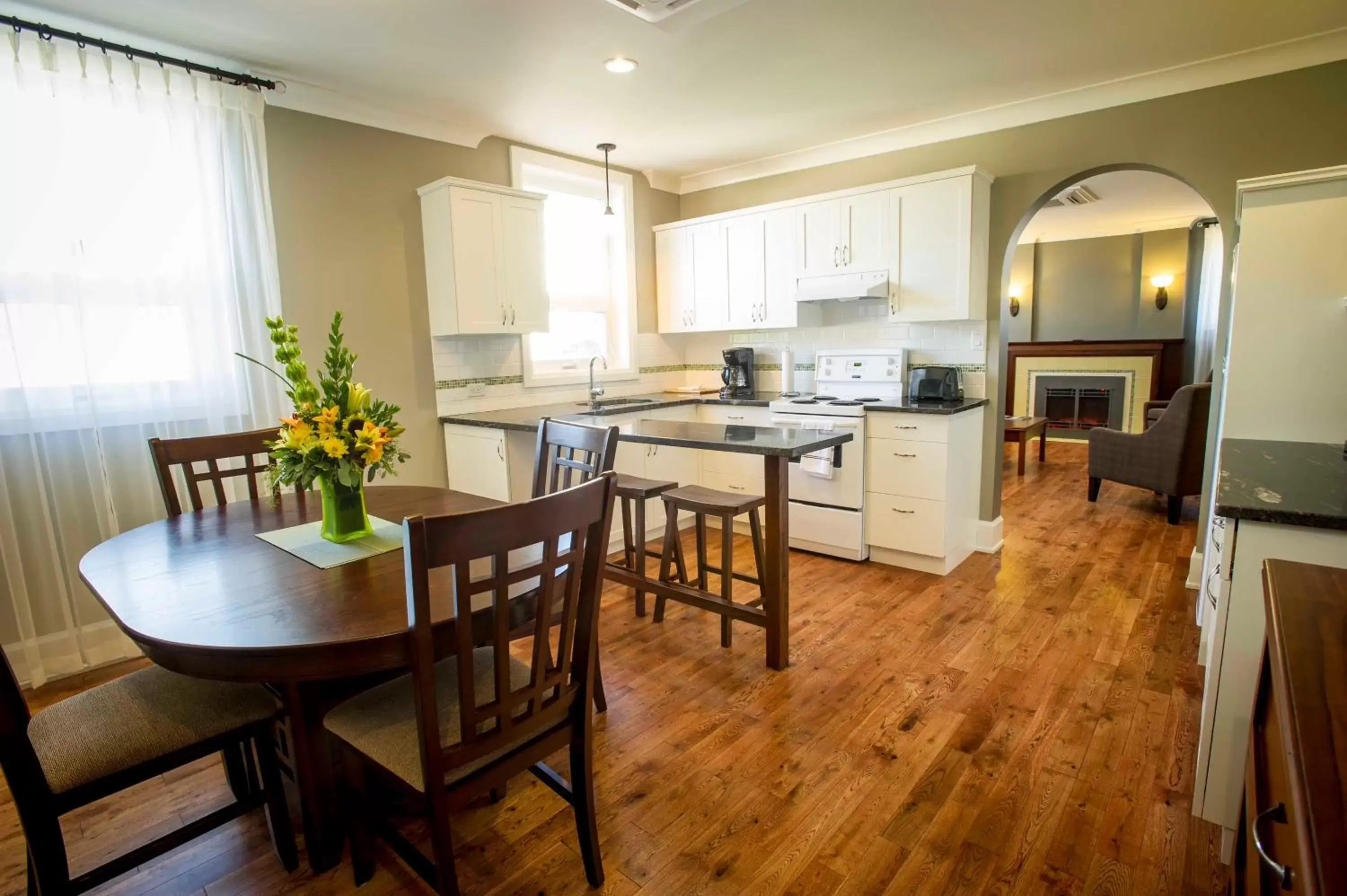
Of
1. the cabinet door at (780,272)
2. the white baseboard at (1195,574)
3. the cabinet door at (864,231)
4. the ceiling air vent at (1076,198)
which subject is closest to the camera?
the white baseboard at (1195,574)

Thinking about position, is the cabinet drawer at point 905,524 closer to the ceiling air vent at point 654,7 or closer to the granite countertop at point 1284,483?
the granite countertop at point 1284,483

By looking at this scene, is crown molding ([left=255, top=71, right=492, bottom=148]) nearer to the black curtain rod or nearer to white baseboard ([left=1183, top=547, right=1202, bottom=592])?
the black curtain rod

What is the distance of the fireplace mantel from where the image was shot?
300 inches

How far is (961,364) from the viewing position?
12.9 ft

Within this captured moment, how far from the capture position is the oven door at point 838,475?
369cm

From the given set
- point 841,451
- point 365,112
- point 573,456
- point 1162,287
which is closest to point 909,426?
point 841,451

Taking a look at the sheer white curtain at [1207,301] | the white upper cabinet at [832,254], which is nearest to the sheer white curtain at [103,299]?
the white upper cabinet at [832,254]

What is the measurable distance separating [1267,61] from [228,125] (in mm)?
4494

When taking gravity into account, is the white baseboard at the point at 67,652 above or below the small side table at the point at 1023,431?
below

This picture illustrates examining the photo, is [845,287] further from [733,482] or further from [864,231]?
[733,482]

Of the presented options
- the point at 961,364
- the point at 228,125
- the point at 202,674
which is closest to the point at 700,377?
the point at 961,364

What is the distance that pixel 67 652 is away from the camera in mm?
2666

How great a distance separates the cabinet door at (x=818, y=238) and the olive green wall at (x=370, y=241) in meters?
1.81

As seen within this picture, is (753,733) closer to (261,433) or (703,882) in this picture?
(703,882)
